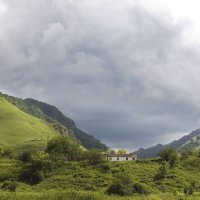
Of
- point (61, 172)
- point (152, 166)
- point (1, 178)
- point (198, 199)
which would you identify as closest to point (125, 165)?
point (152, 166)

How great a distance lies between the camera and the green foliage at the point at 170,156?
136m

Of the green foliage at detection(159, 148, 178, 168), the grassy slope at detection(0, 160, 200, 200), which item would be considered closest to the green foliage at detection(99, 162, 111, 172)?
the grassy slope at detection(0, 160, 200, 200)

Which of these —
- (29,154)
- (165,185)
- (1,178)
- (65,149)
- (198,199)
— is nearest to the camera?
(198,199)

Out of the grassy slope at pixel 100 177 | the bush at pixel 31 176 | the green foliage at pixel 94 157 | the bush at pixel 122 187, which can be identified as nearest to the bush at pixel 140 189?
the bush at pixel 122 187

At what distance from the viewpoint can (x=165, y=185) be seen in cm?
11044

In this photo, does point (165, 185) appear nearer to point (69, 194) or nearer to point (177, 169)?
point (177, 169)

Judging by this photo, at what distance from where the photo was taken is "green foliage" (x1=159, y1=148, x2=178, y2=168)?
136500 mm

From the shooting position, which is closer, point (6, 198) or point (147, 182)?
point (6, 198)

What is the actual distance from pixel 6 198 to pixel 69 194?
7366 millimetres

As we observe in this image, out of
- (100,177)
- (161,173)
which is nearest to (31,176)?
(100,177)

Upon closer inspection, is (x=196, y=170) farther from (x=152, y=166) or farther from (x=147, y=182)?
(x=147, y=182)

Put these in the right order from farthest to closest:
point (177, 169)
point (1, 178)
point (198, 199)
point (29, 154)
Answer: point (29, 154)
point (177, 169)
point (1, 178)
point (198, 199)

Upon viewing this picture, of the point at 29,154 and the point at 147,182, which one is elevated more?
the point at 29,154

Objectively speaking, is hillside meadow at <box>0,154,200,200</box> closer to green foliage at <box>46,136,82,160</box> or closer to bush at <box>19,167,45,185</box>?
bush at <box>19,167,45,185</box>
